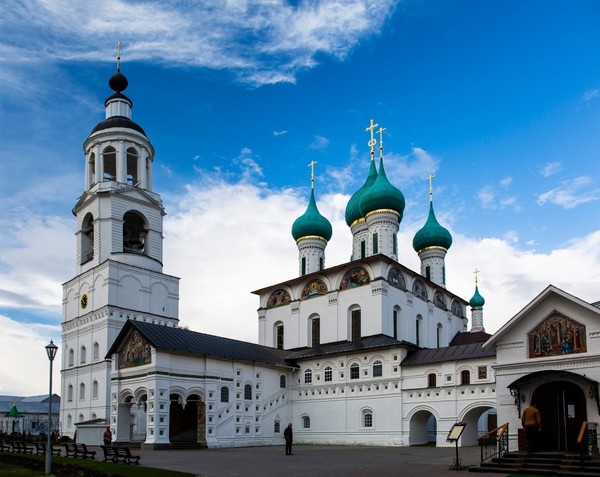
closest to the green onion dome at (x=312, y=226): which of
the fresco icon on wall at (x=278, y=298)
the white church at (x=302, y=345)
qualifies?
the white church at (x=302, y=345)

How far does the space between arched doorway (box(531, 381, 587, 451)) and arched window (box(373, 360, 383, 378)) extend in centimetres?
1516

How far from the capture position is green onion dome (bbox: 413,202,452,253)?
149ft

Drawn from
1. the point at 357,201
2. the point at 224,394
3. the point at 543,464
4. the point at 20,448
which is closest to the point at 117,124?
the point at 357,201

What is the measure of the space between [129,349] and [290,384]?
32.3 ft

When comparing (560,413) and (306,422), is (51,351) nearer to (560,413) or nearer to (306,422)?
Result: (560,413)

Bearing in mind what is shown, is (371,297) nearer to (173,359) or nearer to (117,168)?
(173,359)

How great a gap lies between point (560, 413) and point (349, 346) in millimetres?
18210

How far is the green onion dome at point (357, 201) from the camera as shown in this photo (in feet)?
146

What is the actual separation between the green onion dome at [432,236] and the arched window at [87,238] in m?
21.9

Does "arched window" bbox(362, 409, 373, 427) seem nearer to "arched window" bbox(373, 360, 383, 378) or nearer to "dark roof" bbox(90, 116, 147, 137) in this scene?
"arched window" bbox(373, 360, 383, 378)

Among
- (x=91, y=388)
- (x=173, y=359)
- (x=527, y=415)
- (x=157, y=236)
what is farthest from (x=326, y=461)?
(x=157, y=236)

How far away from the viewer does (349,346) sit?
35.3m

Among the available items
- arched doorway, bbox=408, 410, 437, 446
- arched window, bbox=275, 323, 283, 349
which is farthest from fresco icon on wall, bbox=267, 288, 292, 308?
arched doorway, bbox=408, 410, 437, 446

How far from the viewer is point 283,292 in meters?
41.6
